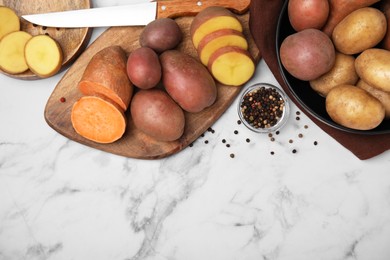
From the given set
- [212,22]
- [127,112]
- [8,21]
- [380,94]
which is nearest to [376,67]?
[380,94]

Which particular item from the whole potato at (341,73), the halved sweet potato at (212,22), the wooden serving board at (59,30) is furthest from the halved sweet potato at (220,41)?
the wooden serving board at (59,30)

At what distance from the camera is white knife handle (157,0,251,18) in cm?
121

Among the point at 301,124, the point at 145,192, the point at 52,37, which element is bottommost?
the point at 145,192

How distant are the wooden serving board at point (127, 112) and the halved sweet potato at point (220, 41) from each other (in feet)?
0.27

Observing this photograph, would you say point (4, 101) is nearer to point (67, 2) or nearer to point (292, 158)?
point (67, 2)

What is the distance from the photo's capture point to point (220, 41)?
3.66 feet

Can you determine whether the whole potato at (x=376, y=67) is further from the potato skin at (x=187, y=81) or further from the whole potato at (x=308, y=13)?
the potato skin at (x=187, y=81)

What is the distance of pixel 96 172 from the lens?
1.27 meters

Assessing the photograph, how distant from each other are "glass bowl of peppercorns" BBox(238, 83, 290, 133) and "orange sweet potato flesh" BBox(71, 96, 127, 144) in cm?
35

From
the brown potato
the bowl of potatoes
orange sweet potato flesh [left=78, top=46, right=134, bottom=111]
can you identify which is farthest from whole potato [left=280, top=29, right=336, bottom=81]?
orange sweet potato flesh [left=78, top=46, right=134, bottom=111]

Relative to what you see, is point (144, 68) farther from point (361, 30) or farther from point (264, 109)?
point (361, 30)

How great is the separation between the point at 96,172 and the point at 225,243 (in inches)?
17.5

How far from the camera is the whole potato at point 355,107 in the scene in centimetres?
101

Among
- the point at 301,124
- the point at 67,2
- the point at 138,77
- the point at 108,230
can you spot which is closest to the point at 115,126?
the point at 138,77
